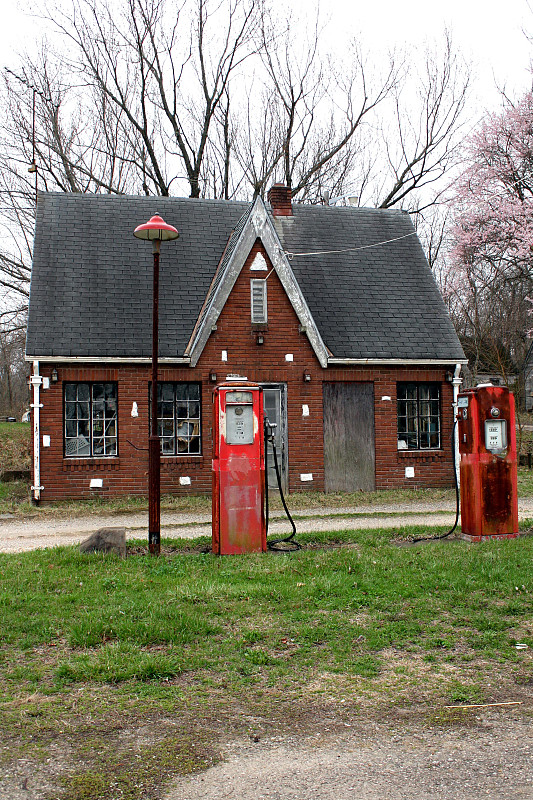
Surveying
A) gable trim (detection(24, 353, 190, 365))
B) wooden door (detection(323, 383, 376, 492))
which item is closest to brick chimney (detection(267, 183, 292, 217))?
wooden door (detection(323, 383, 376, 492))

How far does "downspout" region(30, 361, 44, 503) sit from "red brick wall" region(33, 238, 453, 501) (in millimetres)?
113

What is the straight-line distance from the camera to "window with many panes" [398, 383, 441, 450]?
17.2m

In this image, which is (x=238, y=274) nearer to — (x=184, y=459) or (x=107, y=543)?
(x=184, y=459)

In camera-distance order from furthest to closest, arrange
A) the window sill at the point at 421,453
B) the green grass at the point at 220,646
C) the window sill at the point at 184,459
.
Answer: the window sill at the point at 421,453 < the window sill at the point at 184,459 < the green grass at the point at 220,646

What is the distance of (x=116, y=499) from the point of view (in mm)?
15523

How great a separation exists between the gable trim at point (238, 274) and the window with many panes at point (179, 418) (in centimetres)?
71

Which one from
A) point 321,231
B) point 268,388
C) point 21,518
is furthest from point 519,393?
point 21,518

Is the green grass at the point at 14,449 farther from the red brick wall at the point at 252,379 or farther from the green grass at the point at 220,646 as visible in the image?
the green grass at the point at 220,646

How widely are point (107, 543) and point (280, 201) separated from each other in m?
13.1

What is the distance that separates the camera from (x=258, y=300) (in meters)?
16.4

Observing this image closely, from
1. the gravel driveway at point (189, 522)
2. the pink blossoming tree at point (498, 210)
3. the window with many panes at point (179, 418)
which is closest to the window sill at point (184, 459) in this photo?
the window with many panes at point (179, 418)

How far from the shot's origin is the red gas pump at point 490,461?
9664mm

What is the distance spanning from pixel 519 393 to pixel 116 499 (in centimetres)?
2469

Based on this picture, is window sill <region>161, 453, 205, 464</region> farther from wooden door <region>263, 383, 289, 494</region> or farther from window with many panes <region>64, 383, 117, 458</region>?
wooden door <region>263, 383, 289, 494</region>
